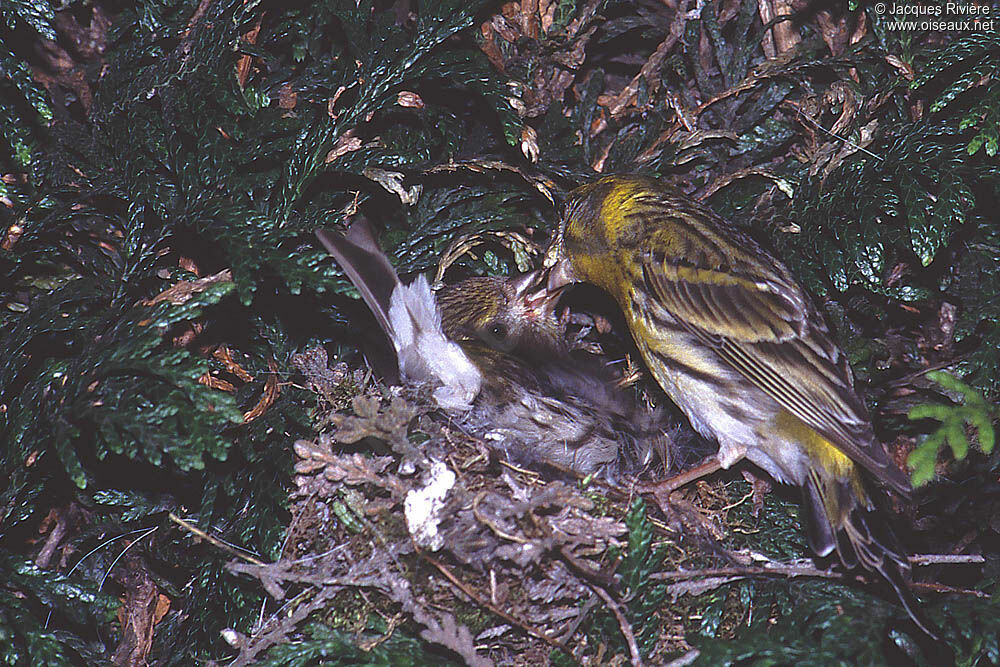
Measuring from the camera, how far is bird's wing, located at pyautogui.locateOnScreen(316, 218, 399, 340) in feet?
9.61

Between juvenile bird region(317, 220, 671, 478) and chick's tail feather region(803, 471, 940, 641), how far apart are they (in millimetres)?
653

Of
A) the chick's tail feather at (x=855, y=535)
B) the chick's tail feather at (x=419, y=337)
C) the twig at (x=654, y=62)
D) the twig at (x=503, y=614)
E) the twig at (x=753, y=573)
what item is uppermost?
the twig at (x=654, y=62)

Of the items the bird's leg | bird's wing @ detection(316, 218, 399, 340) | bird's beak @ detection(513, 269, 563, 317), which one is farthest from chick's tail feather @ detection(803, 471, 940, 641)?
bird's wing @ detection(316, 218, 399, 340)

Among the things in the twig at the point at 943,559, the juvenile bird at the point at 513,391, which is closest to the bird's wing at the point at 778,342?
the twig at the point at 943,559

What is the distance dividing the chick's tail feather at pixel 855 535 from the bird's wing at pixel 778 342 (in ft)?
0.71

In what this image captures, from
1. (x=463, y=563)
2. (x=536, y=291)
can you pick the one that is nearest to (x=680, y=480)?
(x=463, y=563)

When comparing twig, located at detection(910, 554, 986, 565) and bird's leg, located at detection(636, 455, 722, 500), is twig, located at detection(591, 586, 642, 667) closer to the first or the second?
bird's leg, located at detection(636, 455, 722, 500)

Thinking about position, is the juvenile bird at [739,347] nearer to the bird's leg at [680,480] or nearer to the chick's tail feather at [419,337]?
the bird's leg at [680,480]

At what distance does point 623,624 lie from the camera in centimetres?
251

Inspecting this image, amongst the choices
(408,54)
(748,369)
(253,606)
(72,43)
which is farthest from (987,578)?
(72,43)

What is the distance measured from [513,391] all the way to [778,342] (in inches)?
38.1

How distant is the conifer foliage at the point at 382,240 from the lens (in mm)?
2598

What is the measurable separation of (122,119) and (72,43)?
0.61 metres

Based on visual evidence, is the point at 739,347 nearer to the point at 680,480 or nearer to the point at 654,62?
the point at 680,480
